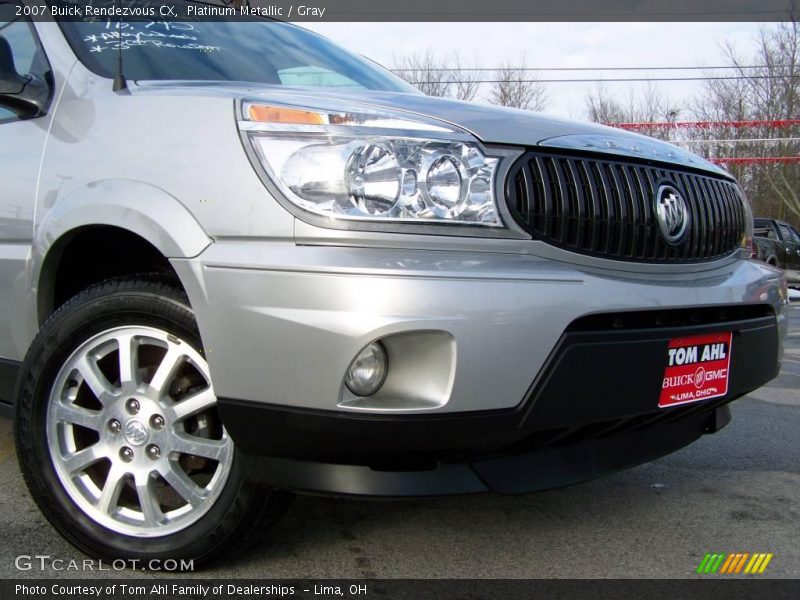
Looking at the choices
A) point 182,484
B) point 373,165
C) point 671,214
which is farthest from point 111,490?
point 671,214

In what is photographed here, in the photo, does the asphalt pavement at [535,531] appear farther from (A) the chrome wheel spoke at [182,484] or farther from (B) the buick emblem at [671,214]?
(B) the buick emblem at [671,214]

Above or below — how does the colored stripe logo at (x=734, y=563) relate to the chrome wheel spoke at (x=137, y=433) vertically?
below

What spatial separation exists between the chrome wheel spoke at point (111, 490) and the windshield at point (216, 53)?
1.25 meters

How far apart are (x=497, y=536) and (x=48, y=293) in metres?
1.70

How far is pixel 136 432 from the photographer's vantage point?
2197 millimetres

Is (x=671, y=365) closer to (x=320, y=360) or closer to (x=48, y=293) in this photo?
(x=320, y=360)

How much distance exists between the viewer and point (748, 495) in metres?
2.99

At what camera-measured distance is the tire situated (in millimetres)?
2119

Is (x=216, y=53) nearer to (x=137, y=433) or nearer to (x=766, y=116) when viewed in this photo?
(x=137, y=433)

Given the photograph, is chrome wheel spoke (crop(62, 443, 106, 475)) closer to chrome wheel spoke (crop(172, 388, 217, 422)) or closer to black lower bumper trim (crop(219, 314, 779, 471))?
chrome wheel spoke (crop(172, 388, 217, 422))

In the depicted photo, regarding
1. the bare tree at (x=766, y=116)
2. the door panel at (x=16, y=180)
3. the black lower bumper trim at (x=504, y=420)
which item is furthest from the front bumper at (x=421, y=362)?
the bare tree at (x=766, y=116)

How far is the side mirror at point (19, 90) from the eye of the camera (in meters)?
2.49

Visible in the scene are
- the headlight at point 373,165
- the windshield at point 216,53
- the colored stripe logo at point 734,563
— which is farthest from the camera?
the windshield at point 216,53

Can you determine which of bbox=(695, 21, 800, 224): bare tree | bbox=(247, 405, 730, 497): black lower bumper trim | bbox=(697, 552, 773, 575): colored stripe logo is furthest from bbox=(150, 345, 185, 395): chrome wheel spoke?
bbox=(695, 21, 800, 224): bare tree
